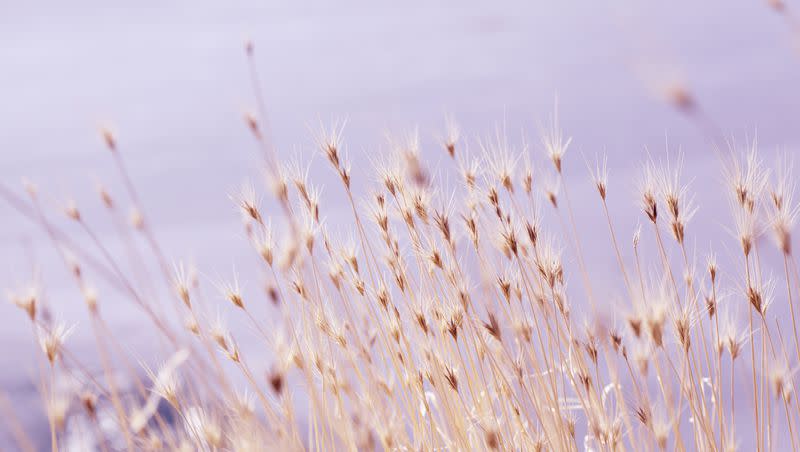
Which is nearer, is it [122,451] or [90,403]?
[90,403]

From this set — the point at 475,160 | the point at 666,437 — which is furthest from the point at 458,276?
the point at 666,437

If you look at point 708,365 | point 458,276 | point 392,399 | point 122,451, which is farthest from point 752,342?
point 122,451

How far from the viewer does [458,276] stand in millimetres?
1719

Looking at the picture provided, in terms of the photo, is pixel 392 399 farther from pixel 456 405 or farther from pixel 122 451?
pixel 122 451

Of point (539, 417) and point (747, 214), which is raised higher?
point (747, 214)

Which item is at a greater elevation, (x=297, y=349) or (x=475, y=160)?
(x=475, y=160)

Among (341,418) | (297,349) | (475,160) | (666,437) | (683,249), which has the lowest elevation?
(666,437)

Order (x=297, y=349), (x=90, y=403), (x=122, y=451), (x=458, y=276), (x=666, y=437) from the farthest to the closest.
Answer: (x=122, y=451)
(x=458, y=276)
(x=297, y=349)
(x=666, y=437)
(x=90, y=403)

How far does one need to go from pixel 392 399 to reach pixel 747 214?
837 mm

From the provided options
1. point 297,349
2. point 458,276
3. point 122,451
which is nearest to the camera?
point 297,349

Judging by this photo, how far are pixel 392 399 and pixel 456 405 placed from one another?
0.15 meters

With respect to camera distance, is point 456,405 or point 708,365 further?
point 456,405

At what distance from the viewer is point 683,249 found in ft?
5.35

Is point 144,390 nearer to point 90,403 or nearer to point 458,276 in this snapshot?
point 90,403
